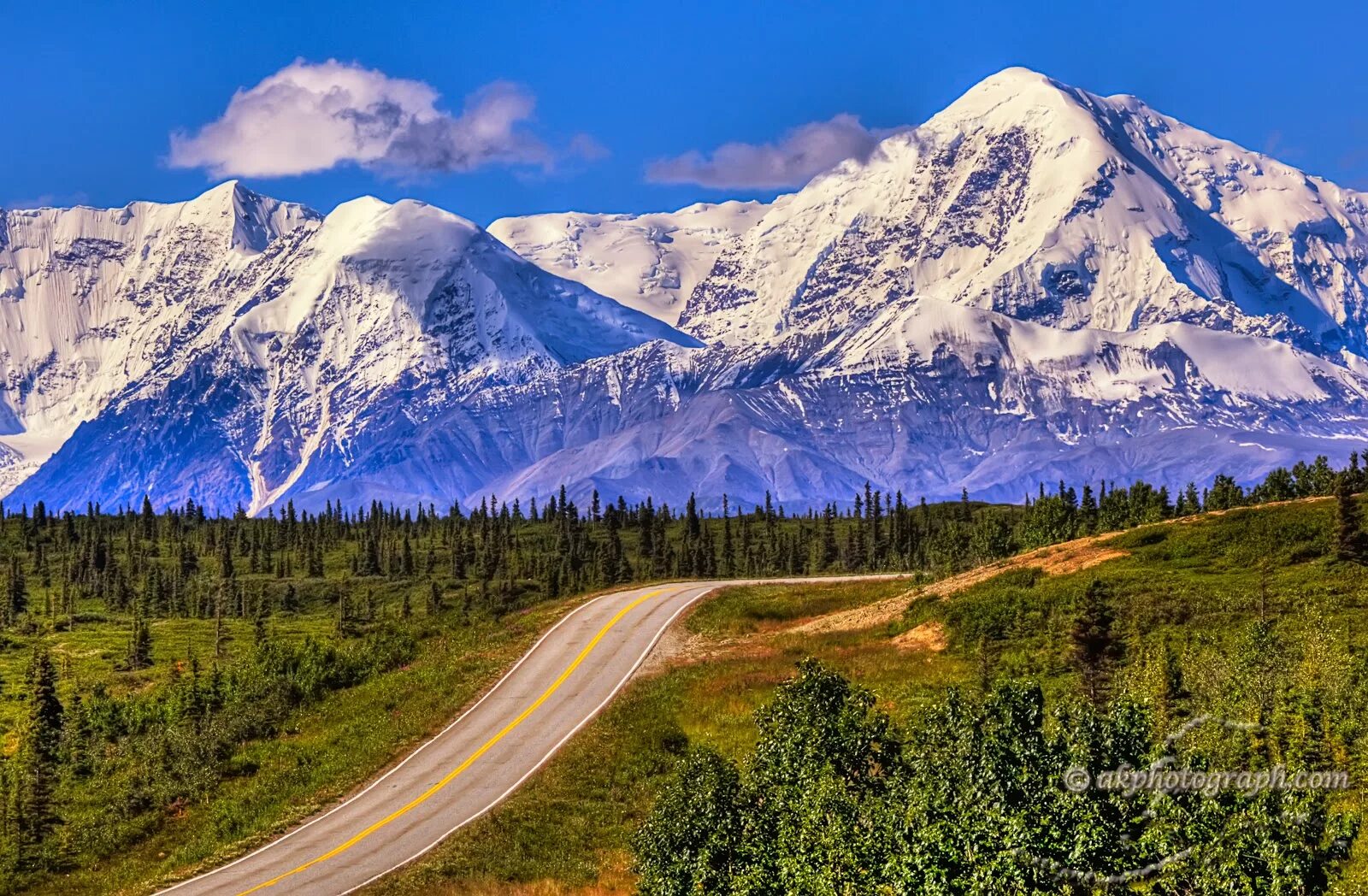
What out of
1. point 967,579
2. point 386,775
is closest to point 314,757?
point 386,775

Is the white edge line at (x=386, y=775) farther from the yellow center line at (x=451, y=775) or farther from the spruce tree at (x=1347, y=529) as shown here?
→ the spruce tree at (x=1347, y=529)

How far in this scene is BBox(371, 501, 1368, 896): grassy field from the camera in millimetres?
52562

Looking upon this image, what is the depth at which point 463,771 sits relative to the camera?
206ft

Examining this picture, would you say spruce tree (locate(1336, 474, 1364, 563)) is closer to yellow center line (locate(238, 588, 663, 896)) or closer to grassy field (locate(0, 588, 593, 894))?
yellow center line (locate(238, 588, 663, 896))

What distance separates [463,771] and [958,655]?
27.7 meters

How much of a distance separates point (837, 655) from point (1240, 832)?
154ft

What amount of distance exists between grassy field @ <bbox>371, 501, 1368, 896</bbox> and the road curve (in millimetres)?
1461

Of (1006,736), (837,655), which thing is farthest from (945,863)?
(837,655)

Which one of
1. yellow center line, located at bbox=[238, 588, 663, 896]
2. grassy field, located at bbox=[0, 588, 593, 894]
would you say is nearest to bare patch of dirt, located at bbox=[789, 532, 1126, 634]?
yellow center line, located at bbox=[238, 588, 663, 896]

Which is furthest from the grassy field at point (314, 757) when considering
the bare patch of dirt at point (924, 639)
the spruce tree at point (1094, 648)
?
the spruce tree at point (1094, 648)

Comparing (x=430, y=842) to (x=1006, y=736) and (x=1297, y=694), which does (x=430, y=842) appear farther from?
(x=1297, y=694)

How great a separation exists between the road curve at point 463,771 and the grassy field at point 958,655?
57.5 inches

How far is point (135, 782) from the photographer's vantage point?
6806 centimetres

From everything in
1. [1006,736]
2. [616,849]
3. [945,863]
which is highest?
[1006,736]
